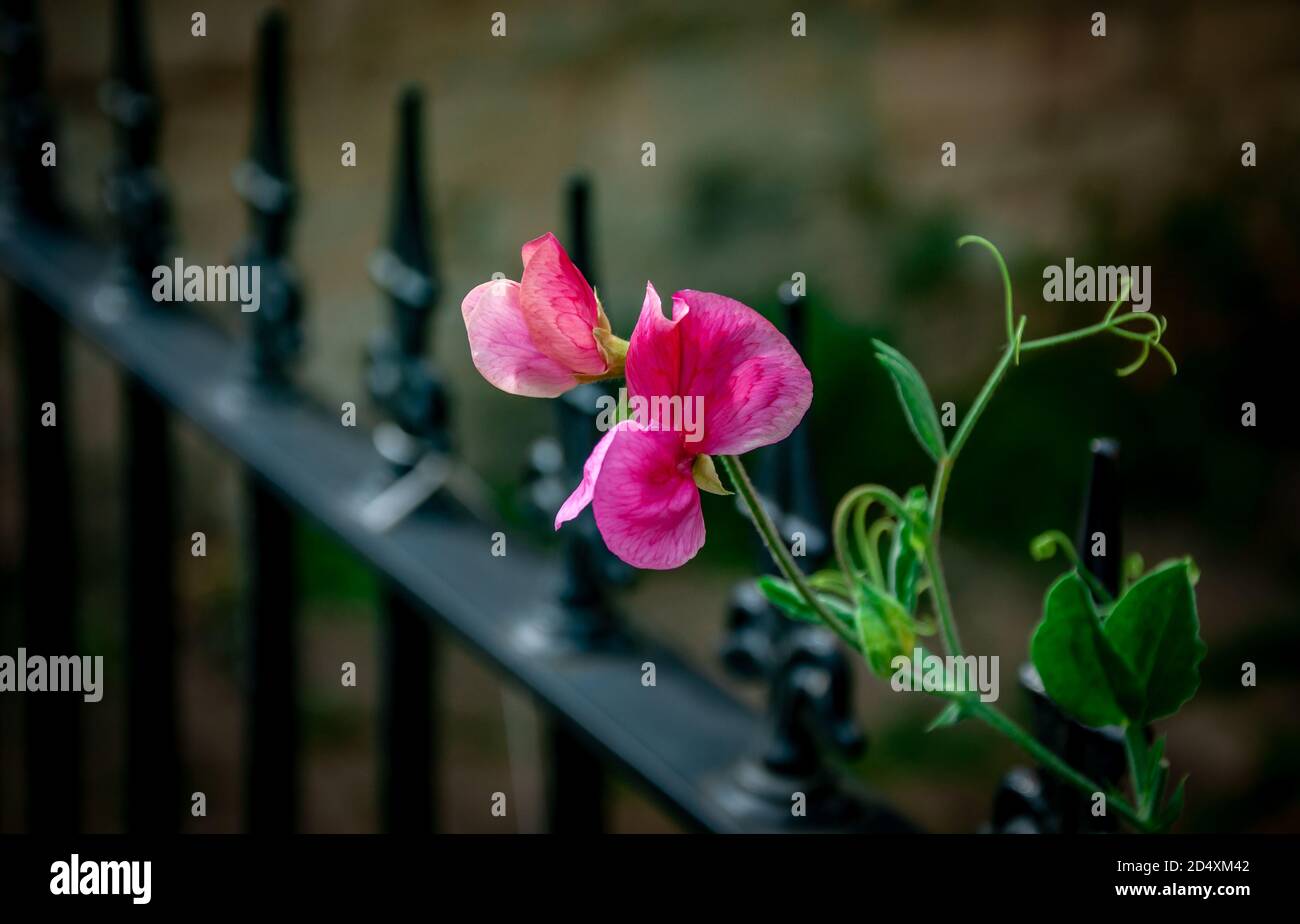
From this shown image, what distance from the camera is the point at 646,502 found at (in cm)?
21

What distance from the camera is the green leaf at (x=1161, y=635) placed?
240mm

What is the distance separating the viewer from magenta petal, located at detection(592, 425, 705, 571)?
212mm

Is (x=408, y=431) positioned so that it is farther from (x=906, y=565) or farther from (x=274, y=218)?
(x=906, y=565)

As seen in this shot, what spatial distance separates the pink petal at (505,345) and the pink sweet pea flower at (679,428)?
0.07 feet

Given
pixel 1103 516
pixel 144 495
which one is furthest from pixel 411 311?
pixel 1103 516

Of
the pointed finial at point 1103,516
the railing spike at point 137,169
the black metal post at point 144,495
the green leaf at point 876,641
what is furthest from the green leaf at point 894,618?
the railing spike at point 137,169

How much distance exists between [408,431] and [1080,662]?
0.48 meters

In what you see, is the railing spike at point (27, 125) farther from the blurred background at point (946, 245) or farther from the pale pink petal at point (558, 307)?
the pale pink petal at point (558, 307)

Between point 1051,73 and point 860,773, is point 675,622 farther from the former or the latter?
point 1051,73

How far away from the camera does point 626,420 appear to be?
220 millimetres

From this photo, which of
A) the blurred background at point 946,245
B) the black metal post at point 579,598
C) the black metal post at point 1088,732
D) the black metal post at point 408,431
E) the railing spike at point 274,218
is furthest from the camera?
the blurred background at point 946,245
